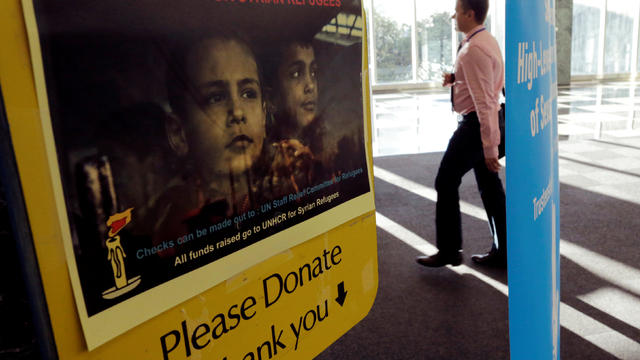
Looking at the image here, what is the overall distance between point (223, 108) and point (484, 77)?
2250 mm

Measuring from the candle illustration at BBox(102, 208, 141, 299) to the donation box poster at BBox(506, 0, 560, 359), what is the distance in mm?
408

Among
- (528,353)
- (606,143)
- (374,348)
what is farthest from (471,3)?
(606,143)

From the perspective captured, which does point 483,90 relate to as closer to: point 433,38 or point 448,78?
point 448,78

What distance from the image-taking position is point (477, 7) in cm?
260

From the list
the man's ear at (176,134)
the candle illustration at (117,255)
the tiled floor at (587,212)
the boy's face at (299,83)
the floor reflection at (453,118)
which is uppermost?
the boy's face at (299,83)

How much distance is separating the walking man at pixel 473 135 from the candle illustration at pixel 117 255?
236 cm

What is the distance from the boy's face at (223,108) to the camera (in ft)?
1.69

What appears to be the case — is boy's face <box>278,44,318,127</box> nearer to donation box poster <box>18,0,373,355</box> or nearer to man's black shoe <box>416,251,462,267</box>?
donation box poster <box>18,0,373,355</box>

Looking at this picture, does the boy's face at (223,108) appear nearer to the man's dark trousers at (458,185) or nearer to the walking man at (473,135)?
the walking man at (473,135)

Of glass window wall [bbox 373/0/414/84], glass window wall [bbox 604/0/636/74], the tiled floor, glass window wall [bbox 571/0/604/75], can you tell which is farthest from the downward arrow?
glass window wall [bbox 604/0/636/74]

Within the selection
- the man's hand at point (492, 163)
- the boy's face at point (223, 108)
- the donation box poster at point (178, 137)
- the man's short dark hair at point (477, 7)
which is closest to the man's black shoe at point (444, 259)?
the man's hand at point (492, 163)

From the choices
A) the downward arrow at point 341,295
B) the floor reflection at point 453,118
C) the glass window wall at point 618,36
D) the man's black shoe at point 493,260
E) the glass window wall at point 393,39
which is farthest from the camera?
the glass window wall at point 393,39

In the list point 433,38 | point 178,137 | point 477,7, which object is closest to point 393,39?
point 433,38

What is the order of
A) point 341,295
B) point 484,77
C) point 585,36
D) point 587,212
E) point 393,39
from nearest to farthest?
1. point 341,295
2. point 484,77
3. point 587,212
4. point 585,36
5. point 393,39
